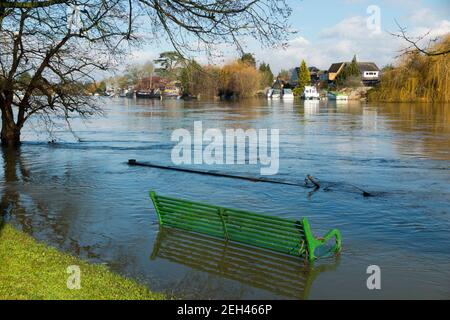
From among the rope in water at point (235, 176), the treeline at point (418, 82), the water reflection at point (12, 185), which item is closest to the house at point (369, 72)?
the treeline at point (418, 82)

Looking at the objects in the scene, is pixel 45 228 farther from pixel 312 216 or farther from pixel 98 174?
pixel 98 174

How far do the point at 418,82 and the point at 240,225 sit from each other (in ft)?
254

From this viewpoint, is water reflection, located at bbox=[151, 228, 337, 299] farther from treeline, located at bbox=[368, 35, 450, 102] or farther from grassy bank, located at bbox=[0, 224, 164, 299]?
treeline, located at bbox=[368, 35, 450, 102]

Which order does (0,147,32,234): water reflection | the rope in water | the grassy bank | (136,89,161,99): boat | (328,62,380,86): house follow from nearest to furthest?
the grassy bank
(0,147,32,234): water reflection
the rope in water
(328,62,380,86): house
(136,89,161,99): boat

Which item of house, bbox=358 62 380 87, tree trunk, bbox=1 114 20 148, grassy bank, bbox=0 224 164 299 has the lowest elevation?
grassy bank, bbox=0 224 164 299

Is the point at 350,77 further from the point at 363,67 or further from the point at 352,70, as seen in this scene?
the point at 363,67

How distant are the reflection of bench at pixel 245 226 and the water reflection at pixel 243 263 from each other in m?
0.21

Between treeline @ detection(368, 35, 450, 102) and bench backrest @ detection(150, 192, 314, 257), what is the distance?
62.8 meters

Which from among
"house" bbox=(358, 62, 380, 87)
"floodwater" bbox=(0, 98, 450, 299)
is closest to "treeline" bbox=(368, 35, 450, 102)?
"floodwater" bbox=(0, 98, 450, 299)

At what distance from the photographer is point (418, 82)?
8025 cm

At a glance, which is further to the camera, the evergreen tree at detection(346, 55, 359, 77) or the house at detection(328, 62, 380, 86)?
the house at detection(328, 62, 380, 86)

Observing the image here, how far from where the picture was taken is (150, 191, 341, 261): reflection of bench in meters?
9.65

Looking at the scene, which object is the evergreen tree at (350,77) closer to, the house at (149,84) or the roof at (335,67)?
the roof at (335,67)

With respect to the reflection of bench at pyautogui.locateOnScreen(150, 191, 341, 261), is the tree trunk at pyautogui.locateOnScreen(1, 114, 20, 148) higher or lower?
higher
